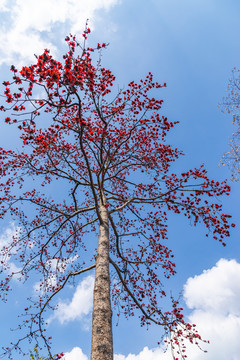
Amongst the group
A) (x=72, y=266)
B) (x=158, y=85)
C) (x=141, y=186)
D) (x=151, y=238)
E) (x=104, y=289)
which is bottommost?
(x=104, y=289)

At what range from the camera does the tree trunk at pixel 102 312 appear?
3.47 metres

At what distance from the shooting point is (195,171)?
5.70m

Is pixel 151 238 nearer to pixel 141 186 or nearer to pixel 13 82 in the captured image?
pixel 141 186

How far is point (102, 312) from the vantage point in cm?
399

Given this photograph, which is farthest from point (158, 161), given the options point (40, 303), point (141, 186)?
point (40, 303)

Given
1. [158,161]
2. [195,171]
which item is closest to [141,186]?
[158,161]

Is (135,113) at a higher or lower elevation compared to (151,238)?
higher

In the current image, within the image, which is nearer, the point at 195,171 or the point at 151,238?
the point at 195,171

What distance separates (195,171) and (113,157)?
3130 millimetres

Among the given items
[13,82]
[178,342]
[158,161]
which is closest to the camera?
[13,82]

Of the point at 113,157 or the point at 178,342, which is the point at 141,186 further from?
the point at 178,342

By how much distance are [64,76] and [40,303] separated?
595 cm

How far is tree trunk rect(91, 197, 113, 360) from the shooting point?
3.47 metres

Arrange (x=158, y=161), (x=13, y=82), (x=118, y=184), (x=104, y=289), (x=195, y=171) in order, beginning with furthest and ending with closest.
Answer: (x=118, y=184) → (x=158, y=161) → (x=195, y=171) → (x=104, y=289) → (x=13, y=82)
